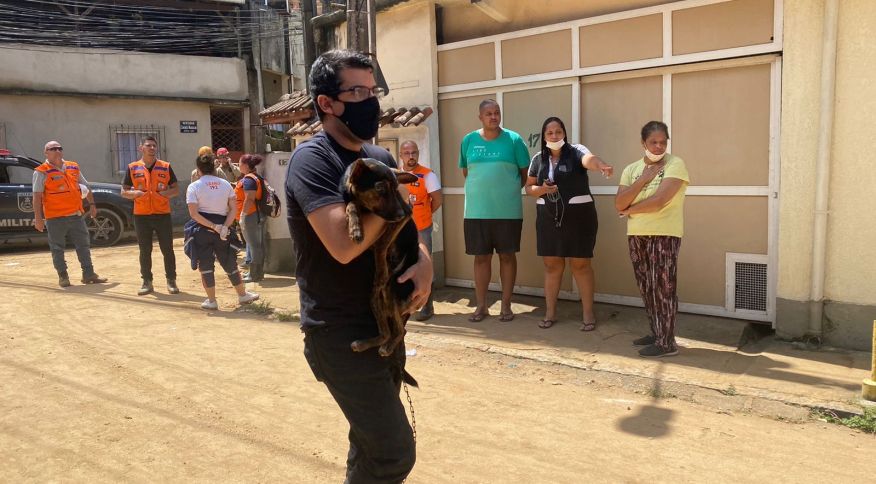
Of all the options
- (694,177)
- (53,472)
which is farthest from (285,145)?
(53,472)

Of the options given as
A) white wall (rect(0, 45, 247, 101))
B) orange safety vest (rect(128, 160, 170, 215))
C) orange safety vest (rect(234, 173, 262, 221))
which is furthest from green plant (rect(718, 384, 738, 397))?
white wall (rect(0, 45, 247, 101))

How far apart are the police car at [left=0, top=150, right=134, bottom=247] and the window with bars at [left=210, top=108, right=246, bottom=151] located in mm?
6987

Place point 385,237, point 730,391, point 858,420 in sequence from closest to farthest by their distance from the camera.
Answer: point 385,237, point 858,420, point 730,391

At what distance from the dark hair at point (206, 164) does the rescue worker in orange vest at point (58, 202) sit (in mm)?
2233

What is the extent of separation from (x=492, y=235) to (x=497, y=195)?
1.30 ft

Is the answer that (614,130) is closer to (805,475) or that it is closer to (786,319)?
(786,319)

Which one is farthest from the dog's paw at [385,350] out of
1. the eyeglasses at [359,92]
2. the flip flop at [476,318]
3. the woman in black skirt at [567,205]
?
the flip flop at [476,318]

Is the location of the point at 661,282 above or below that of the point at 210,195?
below

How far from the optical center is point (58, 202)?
855 cm

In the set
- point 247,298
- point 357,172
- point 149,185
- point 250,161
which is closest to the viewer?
point 357,172

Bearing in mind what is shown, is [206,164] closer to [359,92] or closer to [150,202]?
[150,202]

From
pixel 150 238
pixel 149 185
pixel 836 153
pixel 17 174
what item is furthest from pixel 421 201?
pixel 17 174

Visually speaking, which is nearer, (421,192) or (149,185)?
(421,192)

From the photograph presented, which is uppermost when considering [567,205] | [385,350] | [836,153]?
[836,153]
